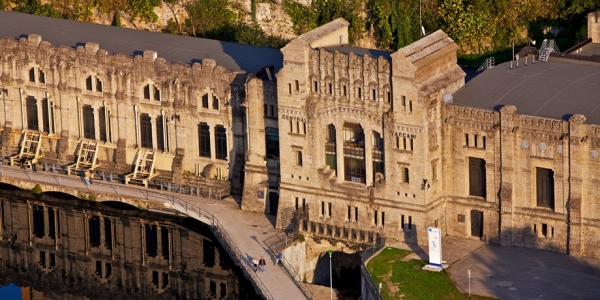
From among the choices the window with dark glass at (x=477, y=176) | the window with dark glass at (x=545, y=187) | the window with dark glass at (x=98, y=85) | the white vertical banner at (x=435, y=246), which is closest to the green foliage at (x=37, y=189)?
the window with dark glass at (x=98, y=85)

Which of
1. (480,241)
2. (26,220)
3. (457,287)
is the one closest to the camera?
(457,287)

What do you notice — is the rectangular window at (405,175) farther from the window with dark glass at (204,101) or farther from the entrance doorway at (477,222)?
the window with dark glass at (204,101)

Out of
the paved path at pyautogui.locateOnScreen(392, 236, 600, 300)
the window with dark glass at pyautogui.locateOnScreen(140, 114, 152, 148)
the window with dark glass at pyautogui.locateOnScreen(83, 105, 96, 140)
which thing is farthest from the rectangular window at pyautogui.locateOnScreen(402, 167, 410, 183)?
the window with dark glass at pyautogui.locateOnScreen(83, 105, 96, 140)

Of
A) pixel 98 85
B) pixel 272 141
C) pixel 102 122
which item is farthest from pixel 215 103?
pixel 102 122

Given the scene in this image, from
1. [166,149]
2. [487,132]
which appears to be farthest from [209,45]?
[487,132]

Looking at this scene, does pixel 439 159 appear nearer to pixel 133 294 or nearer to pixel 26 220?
pixel 133 294
